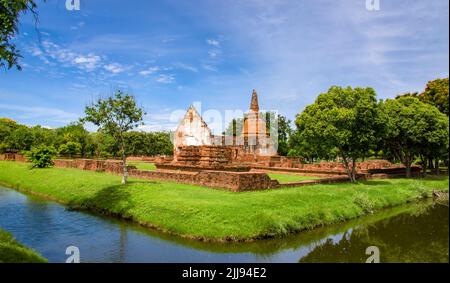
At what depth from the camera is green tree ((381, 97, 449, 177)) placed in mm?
22764

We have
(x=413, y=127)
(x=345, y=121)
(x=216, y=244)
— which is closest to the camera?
(x=216, y=244)

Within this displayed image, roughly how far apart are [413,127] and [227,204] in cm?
1680

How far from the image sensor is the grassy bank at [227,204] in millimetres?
12086

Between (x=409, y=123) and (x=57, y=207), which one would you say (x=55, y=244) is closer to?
(x=57, y=207)

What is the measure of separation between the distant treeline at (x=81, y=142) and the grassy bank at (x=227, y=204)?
100ft

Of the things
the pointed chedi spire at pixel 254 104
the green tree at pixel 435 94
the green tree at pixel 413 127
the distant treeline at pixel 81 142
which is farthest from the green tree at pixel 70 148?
the green tree at pixel 435 94

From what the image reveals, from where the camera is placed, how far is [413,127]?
23.8 meters

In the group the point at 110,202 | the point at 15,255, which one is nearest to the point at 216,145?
the point at 110,202

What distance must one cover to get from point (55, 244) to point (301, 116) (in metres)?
16.3

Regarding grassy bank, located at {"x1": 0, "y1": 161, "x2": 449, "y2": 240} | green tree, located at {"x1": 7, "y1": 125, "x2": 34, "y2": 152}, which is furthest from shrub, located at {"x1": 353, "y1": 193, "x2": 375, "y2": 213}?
green tree, located at {"x1": 7, "y1": 125, "x2": 34, "y2": 152}

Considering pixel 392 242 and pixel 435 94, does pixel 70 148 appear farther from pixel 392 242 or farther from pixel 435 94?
pixel 392 242

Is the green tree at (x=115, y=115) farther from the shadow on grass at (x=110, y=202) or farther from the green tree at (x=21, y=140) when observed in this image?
the green tree at (x=21, y=140)

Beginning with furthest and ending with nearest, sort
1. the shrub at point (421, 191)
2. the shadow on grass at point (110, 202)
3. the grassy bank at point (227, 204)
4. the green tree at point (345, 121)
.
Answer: the green tree at point (345, 121)
the shrub at point (421, 191)
the shadow on grass at point (110, 202)
the grassy bank at point (227, 204)

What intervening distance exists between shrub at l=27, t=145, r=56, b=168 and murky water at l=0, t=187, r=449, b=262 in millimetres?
14818
